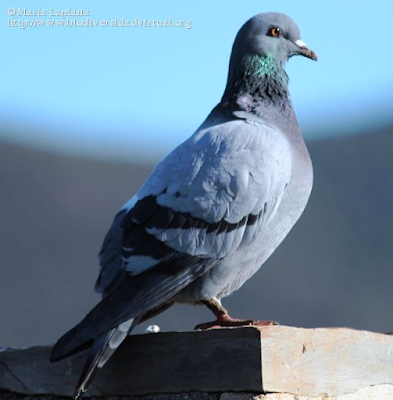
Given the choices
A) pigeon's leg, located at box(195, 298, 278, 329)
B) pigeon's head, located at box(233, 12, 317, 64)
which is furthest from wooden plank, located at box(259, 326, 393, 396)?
pigeon's head, located at box(233, 12, 317, 64)

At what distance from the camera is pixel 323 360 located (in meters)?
4.82

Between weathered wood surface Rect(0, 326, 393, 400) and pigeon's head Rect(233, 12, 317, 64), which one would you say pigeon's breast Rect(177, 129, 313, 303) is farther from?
pigeon's head Rect(233, 12, 317, 64)

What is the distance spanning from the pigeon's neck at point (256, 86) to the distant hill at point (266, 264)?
Result: 2722cm

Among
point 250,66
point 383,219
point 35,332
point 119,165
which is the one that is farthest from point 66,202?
point 250,66

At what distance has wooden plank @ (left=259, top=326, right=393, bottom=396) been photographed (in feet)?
14.9

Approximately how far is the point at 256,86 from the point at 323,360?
192 cm

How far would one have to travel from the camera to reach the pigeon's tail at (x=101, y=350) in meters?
4.70

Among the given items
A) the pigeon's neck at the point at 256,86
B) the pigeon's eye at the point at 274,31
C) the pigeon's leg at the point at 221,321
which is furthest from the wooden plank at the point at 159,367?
the pigeon's eye at the point at 274,31

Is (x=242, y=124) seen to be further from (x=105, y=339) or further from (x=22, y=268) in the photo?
(x=22, y=268)

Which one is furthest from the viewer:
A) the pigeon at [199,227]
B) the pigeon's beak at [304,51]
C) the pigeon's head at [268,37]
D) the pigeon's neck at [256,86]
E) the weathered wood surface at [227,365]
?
the pigeon's beak at [304,51]

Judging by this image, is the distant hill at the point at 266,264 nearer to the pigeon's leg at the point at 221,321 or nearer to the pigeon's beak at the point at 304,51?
the pigeon's beak at the point at 304,51

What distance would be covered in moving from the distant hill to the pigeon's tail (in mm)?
28006

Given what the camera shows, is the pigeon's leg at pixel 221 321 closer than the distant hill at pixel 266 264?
Yes

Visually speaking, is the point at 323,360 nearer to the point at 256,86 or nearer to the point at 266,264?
the point at 256,86
